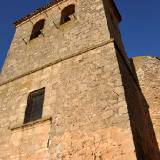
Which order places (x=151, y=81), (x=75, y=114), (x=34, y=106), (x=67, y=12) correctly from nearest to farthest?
(x=75, y=114), (x=34, y=106), (x=151, y=81), (x=67, y=12)

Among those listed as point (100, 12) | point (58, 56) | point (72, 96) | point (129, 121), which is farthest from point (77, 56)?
point (129, 121)

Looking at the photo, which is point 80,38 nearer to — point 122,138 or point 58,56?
point 58,56

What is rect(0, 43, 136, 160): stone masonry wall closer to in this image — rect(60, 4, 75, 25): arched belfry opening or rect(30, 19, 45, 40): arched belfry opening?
rect(30, 19, 45, 40): arched belfry opening

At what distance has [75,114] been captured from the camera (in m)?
6.03

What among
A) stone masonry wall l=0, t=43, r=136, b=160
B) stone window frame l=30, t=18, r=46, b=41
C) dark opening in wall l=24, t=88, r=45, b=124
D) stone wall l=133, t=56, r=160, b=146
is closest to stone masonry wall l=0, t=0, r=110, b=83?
stone window frame l=30, t=18, r=46, b=41

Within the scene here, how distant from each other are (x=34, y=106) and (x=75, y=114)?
1.96 metres

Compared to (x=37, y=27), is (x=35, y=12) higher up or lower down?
higher up

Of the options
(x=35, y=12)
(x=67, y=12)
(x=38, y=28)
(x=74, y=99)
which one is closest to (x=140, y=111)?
(x=74, y=99)

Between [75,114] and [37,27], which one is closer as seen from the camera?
[75,114]

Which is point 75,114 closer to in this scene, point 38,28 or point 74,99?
point 74,99

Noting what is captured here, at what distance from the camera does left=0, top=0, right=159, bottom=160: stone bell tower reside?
5332 mm

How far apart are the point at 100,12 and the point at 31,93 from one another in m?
3.98

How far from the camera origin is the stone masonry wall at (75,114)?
5.20 metres

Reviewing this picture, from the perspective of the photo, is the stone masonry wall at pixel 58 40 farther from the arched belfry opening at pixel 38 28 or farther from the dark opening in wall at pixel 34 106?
the dark opening in wall at pixel 34 106
